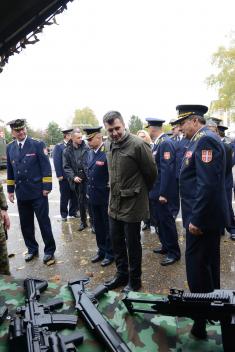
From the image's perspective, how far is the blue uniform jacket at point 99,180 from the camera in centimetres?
464

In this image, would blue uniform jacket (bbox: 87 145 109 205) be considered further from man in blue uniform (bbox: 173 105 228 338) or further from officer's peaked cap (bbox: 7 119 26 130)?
man in blue uniform (bbox: 173 105 228 338)

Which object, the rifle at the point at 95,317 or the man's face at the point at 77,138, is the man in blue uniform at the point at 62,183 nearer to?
the man's face at the point at 77,138

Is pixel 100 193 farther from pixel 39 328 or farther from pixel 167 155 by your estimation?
pixel 39 328

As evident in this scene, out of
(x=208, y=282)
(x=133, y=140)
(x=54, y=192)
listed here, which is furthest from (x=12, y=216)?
(x=208, y=282)

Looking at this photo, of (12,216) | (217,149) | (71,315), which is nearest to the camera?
(71,315)

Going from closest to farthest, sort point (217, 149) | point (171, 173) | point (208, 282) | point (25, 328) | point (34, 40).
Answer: point (25, 328) < point (34, 40) < point (217, 149) < point (208, 282) < point (171, 173)

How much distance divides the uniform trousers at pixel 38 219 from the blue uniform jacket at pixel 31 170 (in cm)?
13

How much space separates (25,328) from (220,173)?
1.92m

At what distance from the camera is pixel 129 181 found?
3.54 metres

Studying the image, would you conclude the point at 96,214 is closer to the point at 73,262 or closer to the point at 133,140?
the point at 73,262

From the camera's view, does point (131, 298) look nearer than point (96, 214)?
Yes

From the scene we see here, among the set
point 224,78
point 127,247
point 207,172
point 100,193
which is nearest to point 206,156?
point 207,172

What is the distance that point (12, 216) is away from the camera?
27.0 feet

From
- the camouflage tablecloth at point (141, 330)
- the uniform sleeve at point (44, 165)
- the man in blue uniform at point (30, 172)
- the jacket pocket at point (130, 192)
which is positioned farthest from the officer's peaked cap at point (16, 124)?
the camouflage tablecloth at point (141, 330)
